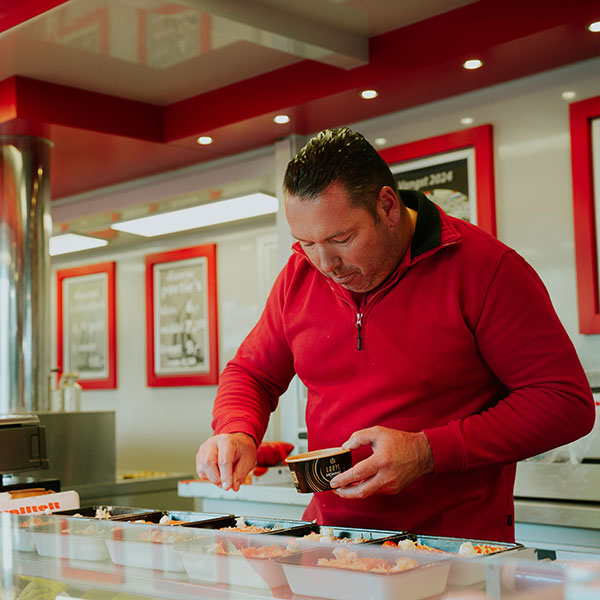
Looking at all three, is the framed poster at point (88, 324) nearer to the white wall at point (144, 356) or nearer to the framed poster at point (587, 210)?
the white wall at point (144, 356)

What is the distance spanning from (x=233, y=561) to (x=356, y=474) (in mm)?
374

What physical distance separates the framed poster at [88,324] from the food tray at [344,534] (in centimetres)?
501

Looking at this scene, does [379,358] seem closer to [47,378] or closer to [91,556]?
[91,556]

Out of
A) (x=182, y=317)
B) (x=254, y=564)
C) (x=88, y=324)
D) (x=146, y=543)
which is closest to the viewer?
(x=254, y=564)

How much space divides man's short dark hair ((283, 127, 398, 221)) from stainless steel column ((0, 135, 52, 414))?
9.32ft

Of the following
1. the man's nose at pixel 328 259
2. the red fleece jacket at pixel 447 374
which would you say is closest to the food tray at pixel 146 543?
the red fleece jacket at pixel 447 374

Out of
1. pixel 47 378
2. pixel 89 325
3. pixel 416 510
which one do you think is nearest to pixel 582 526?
pixel 416 510

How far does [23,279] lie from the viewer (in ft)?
13.7

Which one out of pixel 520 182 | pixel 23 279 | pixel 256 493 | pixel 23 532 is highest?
pixel 520 182

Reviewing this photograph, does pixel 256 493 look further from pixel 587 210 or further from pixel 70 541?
pixel 70 541

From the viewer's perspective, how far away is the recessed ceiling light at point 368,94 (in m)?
3.60

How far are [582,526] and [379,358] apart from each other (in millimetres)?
1321

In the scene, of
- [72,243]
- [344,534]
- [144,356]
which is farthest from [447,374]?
[72,243]

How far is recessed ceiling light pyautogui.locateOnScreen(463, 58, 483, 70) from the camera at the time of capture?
3236 mm
